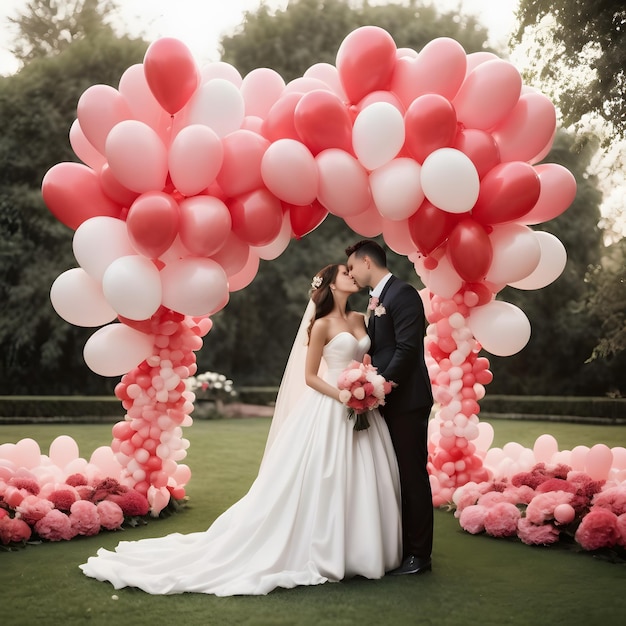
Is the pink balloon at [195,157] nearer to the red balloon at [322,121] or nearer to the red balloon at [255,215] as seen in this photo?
the red balloon at [255,215]

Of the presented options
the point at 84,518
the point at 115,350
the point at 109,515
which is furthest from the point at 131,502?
the point at 115,350

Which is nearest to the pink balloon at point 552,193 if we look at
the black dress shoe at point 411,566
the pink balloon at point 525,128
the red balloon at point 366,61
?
the pink balloon at point 525,128

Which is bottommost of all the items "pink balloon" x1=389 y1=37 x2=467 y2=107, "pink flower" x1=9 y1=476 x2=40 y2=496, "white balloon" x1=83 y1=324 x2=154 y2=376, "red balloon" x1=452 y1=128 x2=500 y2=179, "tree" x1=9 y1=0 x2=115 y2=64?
"pink flower" x1=9 y1=476 x2=40 y2=496

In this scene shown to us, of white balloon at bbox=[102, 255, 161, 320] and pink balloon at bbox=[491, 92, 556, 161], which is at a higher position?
pink balloon at bbox=[491, 92, 556, 161]

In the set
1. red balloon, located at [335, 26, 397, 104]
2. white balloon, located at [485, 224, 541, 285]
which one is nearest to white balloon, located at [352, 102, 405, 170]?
red balloon, located at [335, 26, 397, 104]

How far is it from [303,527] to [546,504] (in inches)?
79.6

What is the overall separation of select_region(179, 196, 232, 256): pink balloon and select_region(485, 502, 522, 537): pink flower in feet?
9.34

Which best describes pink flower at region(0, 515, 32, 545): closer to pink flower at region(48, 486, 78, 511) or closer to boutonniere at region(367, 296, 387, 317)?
pink flower at region(48, 486, 78, 511)

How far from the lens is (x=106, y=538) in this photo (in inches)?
220

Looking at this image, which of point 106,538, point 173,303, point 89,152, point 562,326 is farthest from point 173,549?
point 562,326

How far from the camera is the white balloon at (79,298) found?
5258 mm

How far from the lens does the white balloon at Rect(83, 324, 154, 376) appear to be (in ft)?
18.0

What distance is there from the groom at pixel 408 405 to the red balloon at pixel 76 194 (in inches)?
79.1

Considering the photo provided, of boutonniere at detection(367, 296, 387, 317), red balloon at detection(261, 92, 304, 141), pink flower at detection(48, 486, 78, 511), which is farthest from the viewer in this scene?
pink flower at detection(48, 486, 78, 511)
